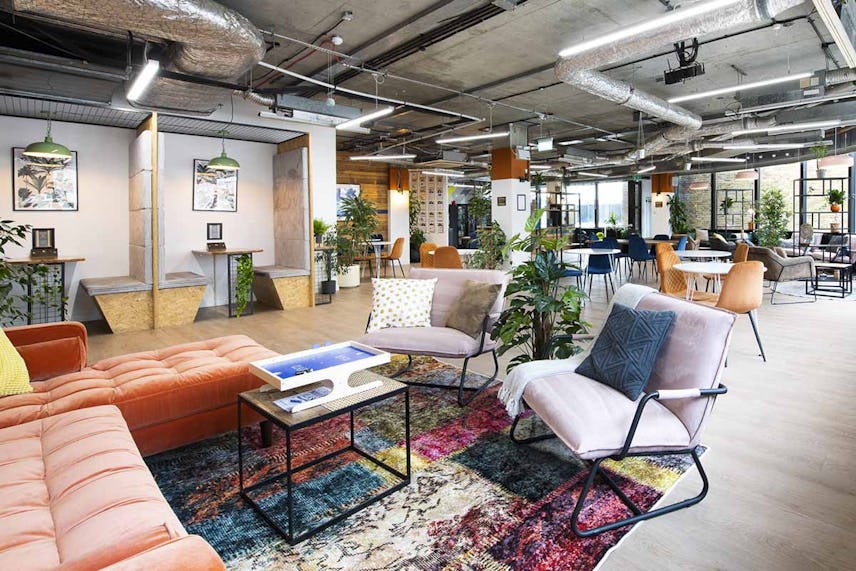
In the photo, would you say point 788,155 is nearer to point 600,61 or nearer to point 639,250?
point 639,250

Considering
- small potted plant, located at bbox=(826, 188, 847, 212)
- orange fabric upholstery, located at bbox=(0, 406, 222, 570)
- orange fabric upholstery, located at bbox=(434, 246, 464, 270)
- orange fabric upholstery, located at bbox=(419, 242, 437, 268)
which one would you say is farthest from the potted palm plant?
small potted plant, located at bbox=(826, 188, 847, 212)

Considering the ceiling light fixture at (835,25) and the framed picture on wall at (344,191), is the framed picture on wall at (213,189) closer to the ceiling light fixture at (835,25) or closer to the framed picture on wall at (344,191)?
the framed picture on wall at (344,191)

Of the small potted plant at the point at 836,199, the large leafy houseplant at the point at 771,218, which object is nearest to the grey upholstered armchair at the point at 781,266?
the large leafy houseplant at the point at 771,218

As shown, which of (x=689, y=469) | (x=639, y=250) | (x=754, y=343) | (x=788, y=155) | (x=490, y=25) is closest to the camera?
(x=689, y=469)

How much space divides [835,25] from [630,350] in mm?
4050

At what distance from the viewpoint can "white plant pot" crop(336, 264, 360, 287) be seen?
1030cm

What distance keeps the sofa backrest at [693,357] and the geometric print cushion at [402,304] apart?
1937 millimetres

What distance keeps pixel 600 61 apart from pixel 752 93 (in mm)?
5659

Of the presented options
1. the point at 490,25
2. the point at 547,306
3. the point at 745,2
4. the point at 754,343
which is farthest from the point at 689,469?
the point at 490,25

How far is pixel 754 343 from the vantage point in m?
5.30

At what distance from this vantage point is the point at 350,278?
34.2 feet

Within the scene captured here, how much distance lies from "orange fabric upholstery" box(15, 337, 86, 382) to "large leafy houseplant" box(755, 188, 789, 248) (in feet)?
39.4

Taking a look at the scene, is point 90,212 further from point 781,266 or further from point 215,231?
point 781,266

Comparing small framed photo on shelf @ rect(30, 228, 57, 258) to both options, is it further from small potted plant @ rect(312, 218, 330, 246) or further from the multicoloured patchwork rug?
the multicoloured patchwork rug
